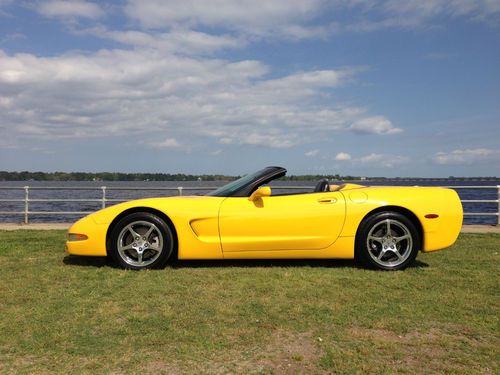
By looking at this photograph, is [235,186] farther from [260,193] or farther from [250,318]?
[250,318]

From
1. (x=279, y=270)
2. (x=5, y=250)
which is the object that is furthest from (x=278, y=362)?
(x=5, y=250)

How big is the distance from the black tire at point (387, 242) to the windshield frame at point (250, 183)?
113 centimetres

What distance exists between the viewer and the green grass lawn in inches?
106

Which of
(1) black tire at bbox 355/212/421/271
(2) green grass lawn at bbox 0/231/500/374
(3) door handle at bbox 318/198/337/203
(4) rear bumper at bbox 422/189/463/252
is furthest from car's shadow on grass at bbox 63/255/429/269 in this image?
(3) door handle at bbox 318/198/337/203

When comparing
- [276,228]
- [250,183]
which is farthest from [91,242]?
[276,228]

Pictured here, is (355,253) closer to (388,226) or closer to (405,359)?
(388,226)

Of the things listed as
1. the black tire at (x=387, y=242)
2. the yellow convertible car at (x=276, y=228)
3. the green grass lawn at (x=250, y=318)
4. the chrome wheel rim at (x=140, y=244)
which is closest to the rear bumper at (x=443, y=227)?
the yellow convertible car at (x=276, y=228)

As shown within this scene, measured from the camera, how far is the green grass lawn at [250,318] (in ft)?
8.84

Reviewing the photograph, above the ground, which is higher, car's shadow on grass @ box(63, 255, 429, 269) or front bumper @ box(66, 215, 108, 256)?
front bumper @ box(66, 215, 108, 256)

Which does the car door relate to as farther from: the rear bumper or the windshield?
the rear bumper

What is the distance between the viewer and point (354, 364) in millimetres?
2641

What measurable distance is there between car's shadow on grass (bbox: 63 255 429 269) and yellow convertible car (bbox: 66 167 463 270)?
0.87 ft

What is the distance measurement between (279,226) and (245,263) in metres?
0.75

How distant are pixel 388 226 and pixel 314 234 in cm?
82
